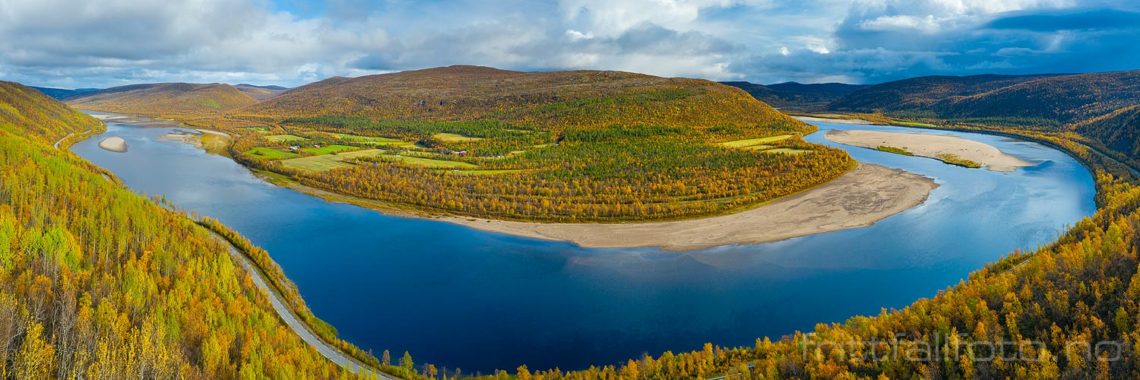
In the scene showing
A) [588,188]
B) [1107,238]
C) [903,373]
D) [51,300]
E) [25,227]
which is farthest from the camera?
[588,188]

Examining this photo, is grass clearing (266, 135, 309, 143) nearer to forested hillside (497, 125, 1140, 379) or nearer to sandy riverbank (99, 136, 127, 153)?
sandy riverbank (99, 136, 127, 153)

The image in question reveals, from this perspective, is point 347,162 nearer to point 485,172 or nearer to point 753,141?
point 485,172

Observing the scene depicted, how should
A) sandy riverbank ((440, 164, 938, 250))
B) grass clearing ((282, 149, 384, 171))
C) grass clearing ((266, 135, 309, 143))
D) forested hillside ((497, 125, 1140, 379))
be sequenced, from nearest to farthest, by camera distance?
1. forested hillside ((497, 125, 1140, 379))
2. sandy riverbank ((440, 164, 938, 250))
3. grass clearing ((282, 149, 384, 171))
4. grass clearing ((266, 135, 309, 143))

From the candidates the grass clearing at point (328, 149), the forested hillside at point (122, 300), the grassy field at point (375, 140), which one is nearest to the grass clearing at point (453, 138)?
the grassy field at point (375, 140)

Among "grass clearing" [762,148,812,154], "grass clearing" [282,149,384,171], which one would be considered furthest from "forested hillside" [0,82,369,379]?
"grass clearing" [762,148,812,154]

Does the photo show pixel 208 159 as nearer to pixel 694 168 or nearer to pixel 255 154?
pixel 255 154

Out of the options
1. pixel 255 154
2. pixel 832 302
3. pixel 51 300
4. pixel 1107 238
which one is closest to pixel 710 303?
pixel 832 302

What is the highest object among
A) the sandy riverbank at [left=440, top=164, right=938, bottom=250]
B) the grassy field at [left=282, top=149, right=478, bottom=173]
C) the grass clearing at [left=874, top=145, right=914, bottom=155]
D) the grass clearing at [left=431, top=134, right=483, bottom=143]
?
the grass clearing at [left=431, top=134, right=483, bottom=143]
